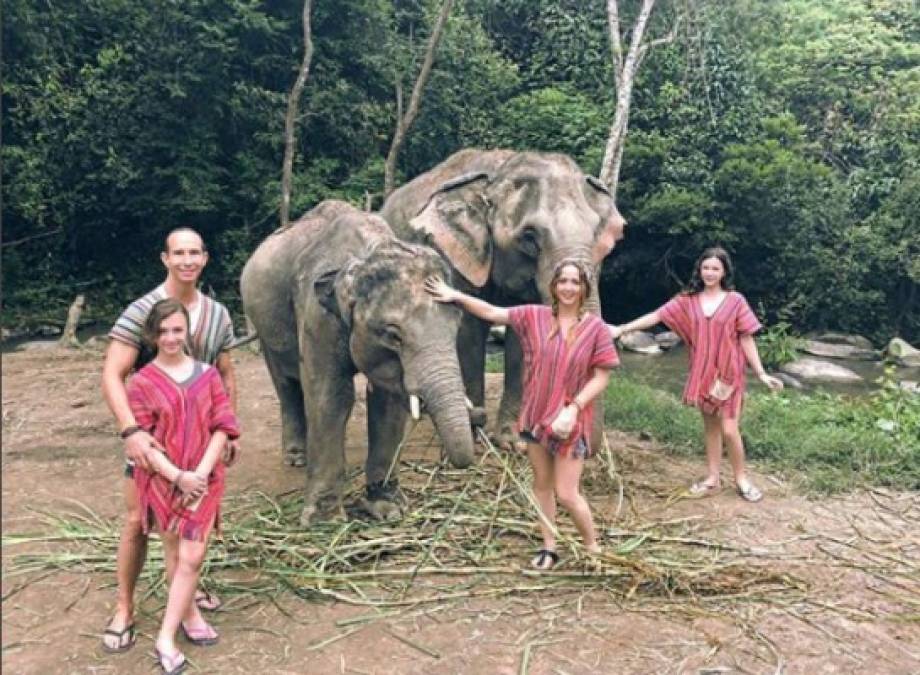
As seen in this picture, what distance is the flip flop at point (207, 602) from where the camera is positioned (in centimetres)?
362

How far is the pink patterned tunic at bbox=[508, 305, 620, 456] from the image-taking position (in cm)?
383

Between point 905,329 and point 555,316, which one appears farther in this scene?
point 905,329

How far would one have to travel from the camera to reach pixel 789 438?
6.35m

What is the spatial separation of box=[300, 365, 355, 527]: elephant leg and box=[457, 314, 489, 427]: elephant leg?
1589mm

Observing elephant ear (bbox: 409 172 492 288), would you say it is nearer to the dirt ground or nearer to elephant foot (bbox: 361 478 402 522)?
elephant foot (bbox: 361 478 402 522)

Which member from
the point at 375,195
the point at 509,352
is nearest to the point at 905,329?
the point at 375,195

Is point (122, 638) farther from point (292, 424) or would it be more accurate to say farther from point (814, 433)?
point (814, 433)

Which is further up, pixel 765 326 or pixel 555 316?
pixel 555 316

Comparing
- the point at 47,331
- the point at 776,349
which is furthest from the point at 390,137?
the point at 776,349

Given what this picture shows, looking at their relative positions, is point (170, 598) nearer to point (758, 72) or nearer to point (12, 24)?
point (12, 24)

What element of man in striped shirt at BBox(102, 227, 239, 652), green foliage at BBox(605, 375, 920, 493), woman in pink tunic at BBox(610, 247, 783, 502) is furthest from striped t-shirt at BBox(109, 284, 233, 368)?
green foliage at BBox(605, 375, 920, 493)

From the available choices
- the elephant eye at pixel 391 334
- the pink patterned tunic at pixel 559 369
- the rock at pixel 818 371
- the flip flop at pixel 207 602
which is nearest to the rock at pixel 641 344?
the rock at pixel 818 371

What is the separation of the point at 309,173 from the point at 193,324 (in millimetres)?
13853

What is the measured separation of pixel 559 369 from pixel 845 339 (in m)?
14.1
